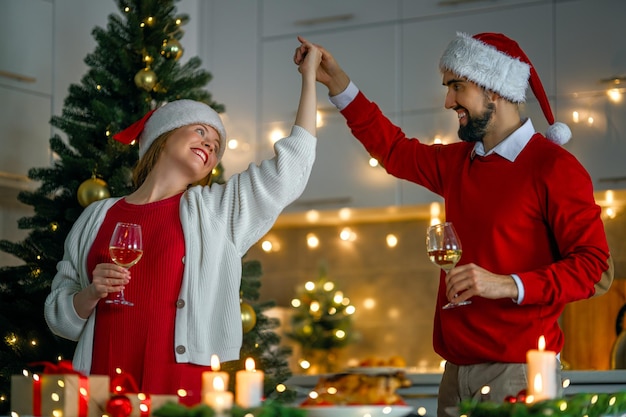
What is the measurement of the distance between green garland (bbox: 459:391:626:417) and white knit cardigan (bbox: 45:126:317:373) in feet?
2.44

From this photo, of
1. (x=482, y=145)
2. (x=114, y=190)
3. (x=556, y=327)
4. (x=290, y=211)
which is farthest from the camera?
(x=290, y=211)

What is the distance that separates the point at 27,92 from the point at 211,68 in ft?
3.51

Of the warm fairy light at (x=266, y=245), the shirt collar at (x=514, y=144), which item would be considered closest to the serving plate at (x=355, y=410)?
the shirt collar at (x=514, y=144)

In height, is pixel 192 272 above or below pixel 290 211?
below

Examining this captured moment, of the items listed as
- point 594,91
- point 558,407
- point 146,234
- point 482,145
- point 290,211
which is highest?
point 594,91

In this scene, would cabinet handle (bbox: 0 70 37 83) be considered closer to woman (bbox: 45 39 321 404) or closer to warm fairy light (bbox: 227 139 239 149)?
warm fairy light (bbox: 227 139 239 149)

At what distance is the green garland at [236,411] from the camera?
1.34 m

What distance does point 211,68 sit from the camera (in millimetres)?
4586

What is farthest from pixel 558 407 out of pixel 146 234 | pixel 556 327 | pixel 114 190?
pixel 114 190

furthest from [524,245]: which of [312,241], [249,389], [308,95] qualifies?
[312,241]

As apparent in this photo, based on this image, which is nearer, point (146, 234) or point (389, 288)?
point (146, 234)

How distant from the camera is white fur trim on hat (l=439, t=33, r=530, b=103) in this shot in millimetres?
2387

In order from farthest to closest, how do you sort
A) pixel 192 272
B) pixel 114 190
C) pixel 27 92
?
pixel 27 92 < pixel 114 190 < pixel 192 272

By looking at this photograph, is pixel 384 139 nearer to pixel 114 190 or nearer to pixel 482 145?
pixel 482 145
